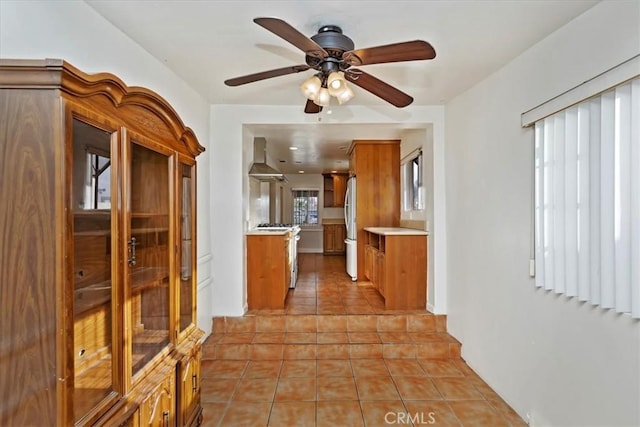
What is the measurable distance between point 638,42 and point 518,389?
7.30 ft

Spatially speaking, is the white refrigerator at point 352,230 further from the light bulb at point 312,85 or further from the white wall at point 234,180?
the light bulb at point 312,85

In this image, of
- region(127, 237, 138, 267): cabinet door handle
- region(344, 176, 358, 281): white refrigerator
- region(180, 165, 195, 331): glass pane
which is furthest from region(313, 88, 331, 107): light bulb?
region(344, 176, 358, 281): white refrigerator

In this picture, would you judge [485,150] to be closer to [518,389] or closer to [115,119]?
[518,389]

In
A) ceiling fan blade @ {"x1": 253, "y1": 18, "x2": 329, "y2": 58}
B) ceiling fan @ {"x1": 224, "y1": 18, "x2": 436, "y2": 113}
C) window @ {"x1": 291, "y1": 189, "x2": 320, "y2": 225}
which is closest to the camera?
ceiling fan blade @ {"x1": 253, "y1": 18, "x2": 329, "y2": 58}

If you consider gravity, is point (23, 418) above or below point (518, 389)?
above

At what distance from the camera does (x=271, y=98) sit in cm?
338

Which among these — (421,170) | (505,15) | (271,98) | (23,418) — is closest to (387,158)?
(421,170)

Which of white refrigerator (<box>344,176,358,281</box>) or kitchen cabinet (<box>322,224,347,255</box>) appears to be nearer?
white refrigerator (<box>344,176,358,281</box>)

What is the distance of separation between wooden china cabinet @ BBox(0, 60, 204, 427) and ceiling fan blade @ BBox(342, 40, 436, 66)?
1.04 metres

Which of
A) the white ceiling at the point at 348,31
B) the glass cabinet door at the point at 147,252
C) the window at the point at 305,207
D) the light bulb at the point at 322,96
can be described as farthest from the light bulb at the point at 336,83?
the window at the point at 305,207

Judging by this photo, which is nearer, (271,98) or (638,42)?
(638,42)

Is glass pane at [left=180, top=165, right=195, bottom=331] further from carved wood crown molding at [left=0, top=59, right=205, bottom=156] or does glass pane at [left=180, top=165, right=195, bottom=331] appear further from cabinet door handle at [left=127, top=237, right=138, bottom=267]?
carved wood crown molding at [left=0, top=59, right=205, bottom=156]

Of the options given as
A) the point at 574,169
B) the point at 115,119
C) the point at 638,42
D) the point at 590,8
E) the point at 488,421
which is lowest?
the point at 488,421

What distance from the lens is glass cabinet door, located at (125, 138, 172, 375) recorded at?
60.6 inches
